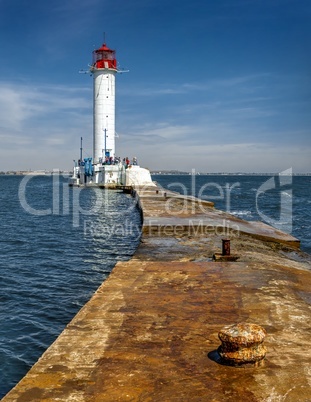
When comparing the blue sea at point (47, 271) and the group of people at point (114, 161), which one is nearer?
the blue sea at point (47, 271)

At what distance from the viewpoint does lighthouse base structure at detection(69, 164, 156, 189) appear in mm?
52469

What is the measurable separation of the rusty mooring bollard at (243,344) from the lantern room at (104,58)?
183ft

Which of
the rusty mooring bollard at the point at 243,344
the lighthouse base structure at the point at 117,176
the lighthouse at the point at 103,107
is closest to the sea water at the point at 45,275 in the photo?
the rusty mooring bollard at the point at 243,344

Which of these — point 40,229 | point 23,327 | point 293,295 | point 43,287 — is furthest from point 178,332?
point 40,229

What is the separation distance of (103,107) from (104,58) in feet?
24.6

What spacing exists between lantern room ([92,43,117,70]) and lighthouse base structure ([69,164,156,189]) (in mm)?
12629

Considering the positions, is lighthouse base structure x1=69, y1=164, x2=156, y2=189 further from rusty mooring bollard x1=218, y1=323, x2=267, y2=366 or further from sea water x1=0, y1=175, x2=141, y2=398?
rusty mooring bollard x1=218, y1=323, x2=267, y2=366

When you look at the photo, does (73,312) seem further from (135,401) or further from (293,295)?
(135,401)

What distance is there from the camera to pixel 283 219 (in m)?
28.7

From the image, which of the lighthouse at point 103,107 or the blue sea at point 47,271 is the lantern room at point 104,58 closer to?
the lighthouse at point 103,107

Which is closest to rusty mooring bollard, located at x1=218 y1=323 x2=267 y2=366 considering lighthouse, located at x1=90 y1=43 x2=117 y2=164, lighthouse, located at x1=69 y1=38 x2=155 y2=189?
lighthouse, located at x1=69 y1=38 x2=155 y2=189

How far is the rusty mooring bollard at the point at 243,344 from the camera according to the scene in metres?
3.63

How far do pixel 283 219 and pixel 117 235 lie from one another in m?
14.3

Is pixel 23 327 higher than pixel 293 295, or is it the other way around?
pixel 293 295
